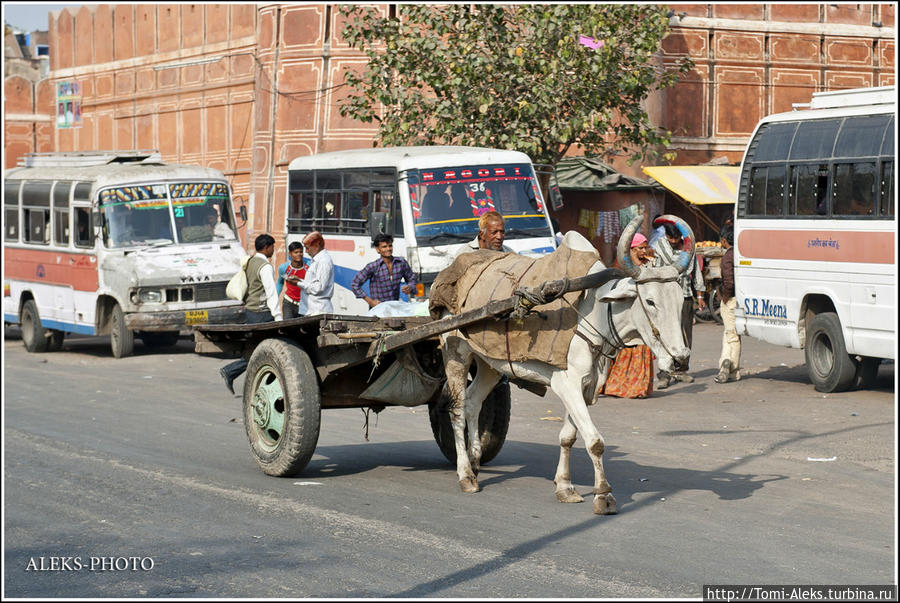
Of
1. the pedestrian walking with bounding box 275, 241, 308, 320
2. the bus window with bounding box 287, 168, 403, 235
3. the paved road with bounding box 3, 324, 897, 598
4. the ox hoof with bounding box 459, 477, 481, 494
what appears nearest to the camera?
the paved road with bounding box 3, 324, 897, 598

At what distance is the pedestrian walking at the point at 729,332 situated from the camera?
1689cm

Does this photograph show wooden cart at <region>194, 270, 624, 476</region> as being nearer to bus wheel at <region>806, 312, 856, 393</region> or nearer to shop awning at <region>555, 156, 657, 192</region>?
bus wheel at <region>806, 312, 856, 393</region>

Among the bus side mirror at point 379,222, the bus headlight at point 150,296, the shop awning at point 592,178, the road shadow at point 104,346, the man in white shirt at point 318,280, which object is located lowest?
the road shadow at point 104,346

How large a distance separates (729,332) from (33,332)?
12652mm

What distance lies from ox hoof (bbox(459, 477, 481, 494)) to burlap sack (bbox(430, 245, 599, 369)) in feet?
3.24

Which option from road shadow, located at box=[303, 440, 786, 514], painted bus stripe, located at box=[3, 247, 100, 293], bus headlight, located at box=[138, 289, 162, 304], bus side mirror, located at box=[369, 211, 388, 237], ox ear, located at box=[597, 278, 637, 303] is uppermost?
bus side mirror, located at box=[369, 211, 388, 237]

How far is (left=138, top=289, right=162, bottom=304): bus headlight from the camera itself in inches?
807

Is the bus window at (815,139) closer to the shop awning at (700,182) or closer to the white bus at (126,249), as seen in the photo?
the white bus at (126,249)

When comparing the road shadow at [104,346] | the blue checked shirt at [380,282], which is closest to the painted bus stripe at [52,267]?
the road shadow at [104,346]

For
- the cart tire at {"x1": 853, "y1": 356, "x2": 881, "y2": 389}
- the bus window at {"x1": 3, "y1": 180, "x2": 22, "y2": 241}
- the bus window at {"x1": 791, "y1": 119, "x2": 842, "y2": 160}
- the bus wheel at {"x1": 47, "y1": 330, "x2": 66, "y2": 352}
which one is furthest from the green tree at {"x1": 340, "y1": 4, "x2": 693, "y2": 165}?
the cart tire at {"x1": 853, "y1": 356, "x2": 881, "y2": 389}

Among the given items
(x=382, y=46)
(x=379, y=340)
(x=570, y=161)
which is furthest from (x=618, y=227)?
(x=379, y=340)

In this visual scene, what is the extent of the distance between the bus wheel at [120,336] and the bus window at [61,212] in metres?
1.89

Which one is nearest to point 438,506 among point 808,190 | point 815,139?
point 808,190

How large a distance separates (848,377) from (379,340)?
802cm
